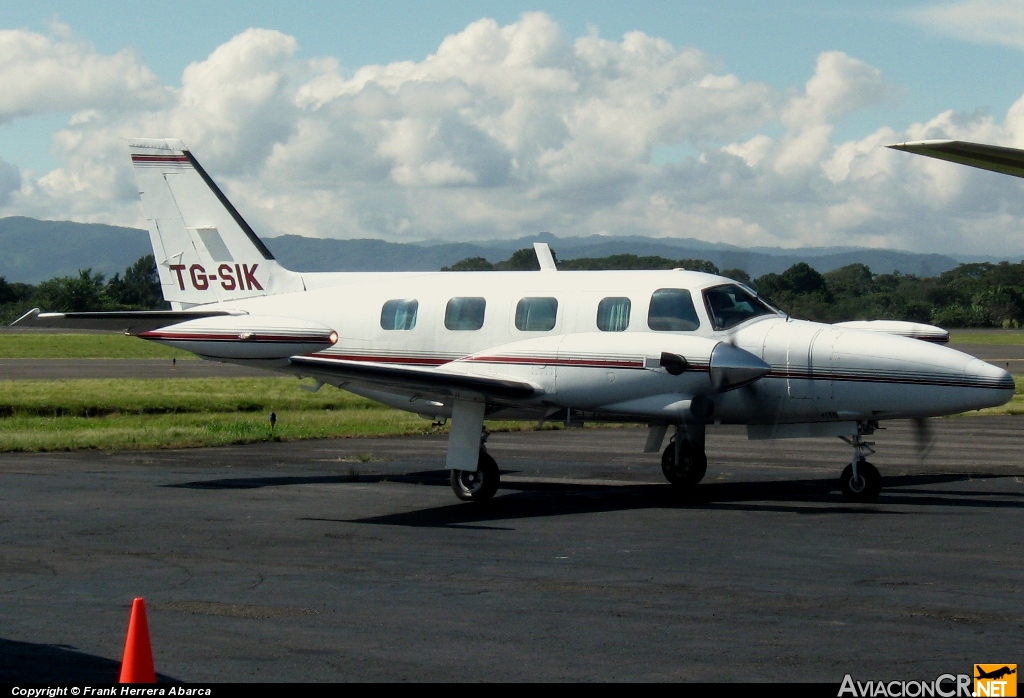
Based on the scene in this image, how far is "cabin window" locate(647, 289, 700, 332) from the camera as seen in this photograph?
1462 centimetres

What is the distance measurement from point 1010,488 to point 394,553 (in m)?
9.02

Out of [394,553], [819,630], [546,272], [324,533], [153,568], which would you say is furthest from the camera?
[546,272]

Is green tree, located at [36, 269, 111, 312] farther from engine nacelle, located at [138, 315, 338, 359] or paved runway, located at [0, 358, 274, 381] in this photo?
engine nacelle, located at [138, 315, 338, 359]

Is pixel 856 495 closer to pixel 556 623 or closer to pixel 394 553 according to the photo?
pixel 394 553

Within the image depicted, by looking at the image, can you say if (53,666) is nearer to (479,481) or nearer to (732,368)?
(479,481)

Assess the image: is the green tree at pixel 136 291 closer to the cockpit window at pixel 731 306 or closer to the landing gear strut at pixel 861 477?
the cockpit window at pixel 731 306

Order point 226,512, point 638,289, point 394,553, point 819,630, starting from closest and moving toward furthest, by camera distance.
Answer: point 819,630
point 394,553
point 226,512
point 638,289

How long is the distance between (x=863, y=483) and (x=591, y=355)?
3.72 metres

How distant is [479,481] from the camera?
1463 centimetres

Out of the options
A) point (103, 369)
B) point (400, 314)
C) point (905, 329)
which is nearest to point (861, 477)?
point (905, 329)

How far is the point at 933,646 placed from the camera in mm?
7461

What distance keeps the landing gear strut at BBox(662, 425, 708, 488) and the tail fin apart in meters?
6.57

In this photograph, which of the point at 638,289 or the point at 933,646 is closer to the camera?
the point at 933,646

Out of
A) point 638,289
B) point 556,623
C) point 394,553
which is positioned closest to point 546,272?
point 638,289
